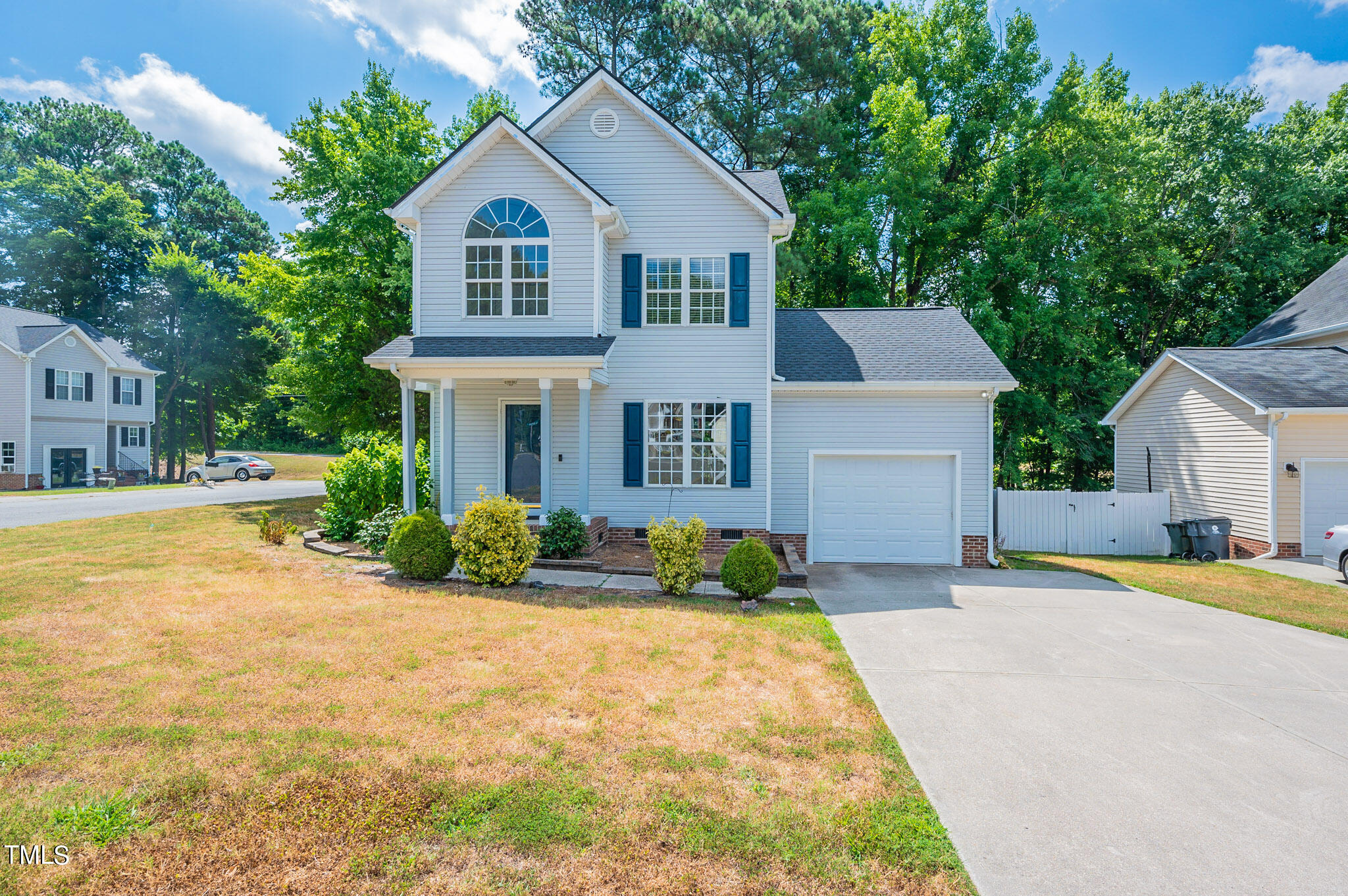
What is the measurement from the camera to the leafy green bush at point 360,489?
12.7 meters

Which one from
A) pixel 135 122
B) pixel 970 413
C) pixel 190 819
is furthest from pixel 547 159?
pixel 135 122

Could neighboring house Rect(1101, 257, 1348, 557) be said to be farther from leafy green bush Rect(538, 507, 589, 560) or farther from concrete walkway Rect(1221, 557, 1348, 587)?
leafy green bush Rect(538, 507, 589, 560)

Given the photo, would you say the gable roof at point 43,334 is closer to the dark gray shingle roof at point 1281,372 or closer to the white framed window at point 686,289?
the white framed window at point 686,289

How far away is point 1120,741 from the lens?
4.75 meters

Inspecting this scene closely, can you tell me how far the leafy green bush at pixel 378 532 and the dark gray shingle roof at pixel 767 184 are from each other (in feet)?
32.9

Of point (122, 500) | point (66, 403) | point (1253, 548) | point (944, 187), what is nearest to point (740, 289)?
point (1253, 548)

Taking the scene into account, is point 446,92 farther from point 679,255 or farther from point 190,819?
point 190,819

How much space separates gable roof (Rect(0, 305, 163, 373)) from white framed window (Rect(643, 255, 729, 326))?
3232cm

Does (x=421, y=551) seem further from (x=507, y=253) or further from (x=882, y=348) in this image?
(x=882, y=348)

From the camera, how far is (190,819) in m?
3.51

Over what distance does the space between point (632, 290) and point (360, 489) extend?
6.86 meters

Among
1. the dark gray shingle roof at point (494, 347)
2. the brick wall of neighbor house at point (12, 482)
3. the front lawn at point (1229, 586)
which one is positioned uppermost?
the dark gray shingle roof at point (494, 347)

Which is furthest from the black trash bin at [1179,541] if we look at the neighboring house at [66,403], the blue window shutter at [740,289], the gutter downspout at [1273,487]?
the neighboring house at [66,403]

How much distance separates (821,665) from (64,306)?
49.3 metres
